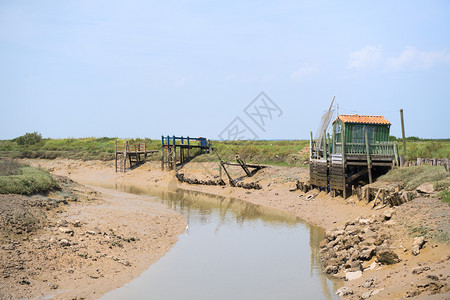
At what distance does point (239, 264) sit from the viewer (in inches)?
564

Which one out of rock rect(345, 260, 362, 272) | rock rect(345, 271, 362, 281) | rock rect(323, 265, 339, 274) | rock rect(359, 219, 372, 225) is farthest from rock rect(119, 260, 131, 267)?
rock rect(359, 219, 372, 225)

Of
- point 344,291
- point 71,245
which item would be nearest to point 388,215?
point 344,291

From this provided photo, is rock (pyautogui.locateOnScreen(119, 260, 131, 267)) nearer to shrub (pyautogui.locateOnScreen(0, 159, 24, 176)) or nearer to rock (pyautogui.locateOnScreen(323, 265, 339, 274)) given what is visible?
rock (pyautogui.locateOnScreen(323, 265, 339, 274))

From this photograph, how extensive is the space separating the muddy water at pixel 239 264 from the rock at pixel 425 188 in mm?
4668

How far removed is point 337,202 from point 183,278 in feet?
42.9

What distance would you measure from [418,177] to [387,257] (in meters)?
8.15

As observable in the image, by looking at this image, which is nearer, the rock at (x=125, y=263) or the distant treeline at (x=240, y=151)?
the rock at (x=125, y=263)

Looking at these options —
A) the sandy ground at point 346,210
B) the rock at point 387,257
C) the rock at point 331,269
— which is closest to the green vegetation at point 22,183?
the rock at point 331,269

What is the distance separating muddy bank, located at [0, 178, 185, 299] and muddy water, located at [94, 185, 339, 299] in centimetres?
69

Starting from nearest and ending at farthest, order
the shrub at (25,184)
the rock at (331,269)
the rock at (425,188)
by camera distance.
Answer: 1. the rock at (331,269)
2. the rock at (425,188)
3. the shrub at (25,184)

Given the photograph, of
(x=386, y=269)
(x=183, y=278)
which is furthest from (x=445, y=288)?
(x=183, y=278)

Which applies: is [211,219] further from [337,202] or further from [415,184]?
[415,184]

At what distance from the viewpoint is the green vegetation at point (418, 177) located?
16.2 meters

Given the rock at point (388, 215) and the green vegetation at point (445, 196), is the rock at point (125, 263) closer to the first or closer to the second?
the rock at point (388, 215)
